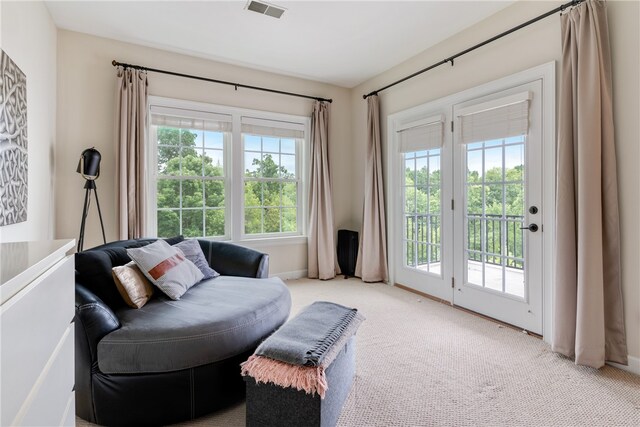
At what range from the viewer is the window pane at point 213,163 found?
3.91 meters

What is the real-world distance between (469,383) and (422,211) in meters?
2.07

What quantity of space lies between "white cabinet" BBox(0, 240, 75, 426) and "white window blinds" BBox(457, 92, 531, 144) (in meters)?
3.01

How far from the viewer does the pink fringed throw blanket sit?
4.49ft

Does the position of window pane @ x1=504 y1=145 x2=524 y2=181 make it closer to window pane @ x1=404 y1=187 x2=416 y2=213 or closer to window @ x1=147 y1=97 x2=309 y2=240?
window pane @ x1=404 y1=187 x2=416 y2=213

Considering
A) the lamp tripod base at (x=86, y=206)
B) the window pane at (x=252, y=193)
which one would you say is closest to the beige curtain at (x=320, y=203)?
the window pane at (x=252, y=193)

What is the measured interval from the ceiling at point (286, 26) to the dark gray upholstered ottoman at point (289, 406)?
109 inches

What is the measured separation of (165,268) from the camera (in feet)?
7.09

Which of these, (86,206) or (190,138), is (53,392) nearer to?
(86,206)

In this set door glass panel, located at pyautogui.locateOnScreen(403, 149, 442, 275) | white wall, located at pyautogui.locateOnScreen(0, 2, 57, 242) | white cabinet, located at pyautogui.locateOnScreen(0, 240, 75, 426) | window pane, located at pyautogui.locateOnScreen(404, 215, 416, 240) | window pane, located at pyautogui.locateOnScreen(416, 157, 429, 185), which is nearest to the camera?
white cabinet, located at pyautogui.locateOnScreen(0, 240, 75, 426)

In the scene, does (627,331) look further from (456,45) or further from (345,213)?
(345,213)

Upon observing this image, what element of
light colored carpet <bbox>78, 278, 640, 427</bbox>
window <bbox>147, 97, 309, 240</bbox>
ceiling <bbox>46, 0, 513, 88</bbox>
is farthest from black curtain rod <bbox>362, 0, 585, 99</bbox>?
light colored carpet <bbox>78, 278, 640, 427</bbox>

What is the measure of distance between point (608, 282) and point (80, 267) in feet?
10.6

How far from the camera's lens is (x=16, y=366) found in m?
0.64

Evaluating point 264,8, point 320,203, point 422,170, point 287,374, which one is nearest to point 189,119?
point 264,8
